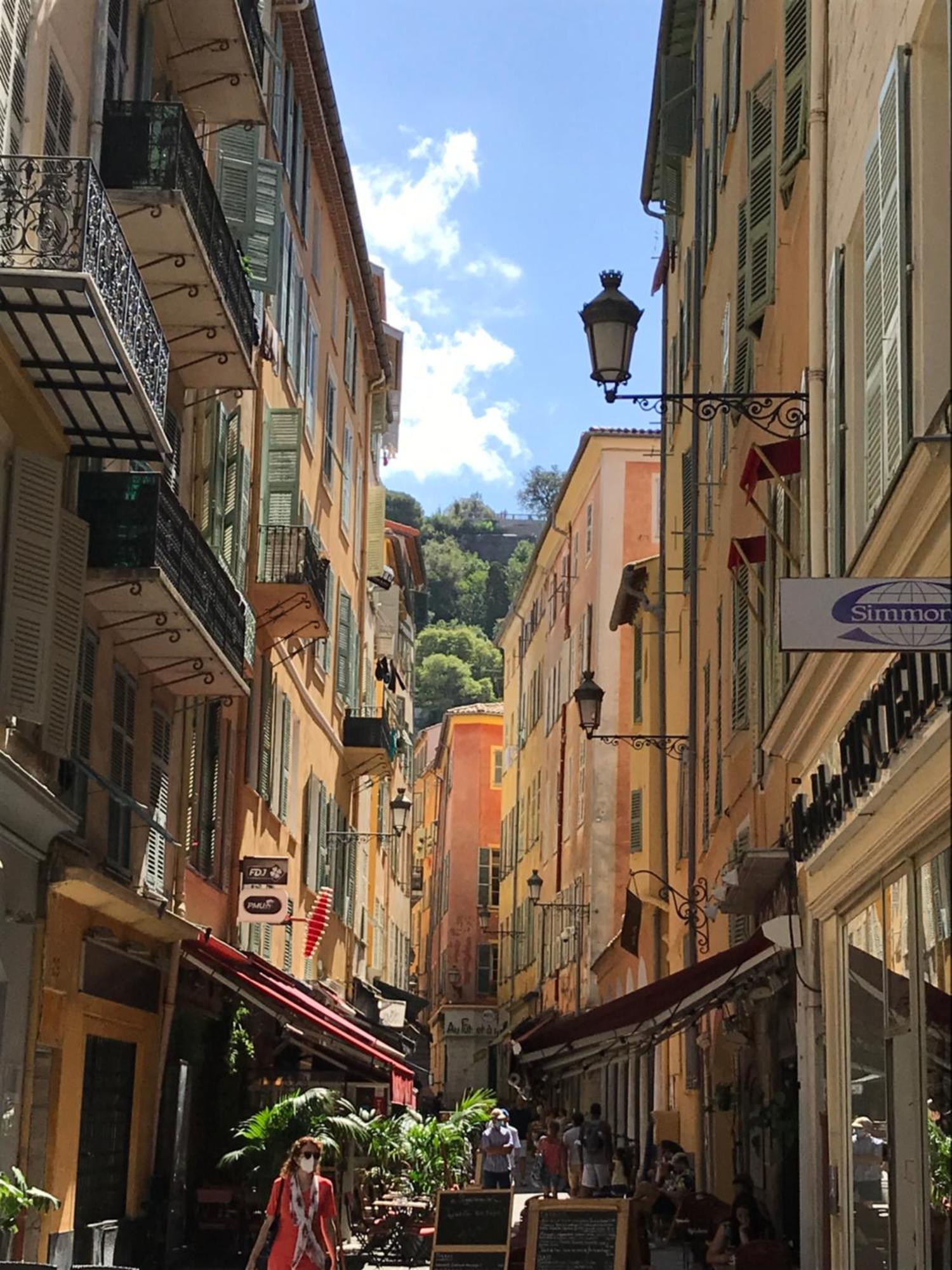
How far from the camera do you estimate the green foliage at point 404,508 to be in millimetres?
153625

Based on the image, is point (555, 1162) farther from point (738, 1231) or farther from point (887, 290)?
point (887, 290)

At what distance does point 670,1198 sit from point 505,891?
49.5 metres

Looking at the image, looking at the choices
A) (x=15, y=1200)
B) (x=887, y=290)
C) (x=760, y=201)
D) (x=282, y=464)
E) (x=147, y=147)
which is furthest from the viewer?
(x=282, y=464)

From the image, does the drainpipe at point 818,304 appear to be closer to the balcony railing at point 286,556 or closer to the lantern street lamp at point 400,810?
the balcony railing at point 286,556

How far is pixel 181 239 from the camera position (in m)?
16.2

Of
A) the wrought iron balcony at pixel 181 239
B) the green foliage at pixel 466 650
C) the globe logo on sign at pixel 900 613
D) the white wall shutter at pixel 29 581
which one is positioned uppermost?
the green foliage at pixel 466 650

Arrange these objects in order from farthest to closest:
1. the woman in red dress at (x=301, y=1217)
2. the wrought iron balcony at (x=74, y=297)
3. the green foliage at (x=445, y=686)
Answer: the green foliage at (x=445, y=686) < the woman in red dress at (x=301, y=1217) < the wrought iron balcony at (x=74, y=297)

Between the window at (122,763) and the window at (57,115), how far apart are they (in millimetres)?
4814

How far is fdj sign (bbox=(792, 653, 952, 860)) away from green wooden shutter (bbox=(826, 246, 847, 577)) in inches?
46.0

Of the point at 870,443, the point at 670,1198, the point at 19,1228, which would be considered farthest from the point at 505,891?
the point at 870,443

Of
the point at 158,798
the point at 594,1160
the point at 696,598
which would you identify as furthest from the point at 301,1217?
the point at 594,1160

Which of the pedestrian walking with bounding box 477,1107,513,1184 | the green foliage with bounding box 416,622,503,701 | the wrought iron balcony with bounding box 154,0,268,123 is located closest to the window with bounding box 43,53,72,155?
the wrought iron balcony with bounding box 154,0,268,123

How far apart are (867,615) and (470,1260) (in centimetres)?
897

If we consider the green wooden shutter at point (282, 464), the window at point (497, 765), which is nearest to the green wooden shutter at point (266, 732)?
the green wooden shutter at point (282, 464)
